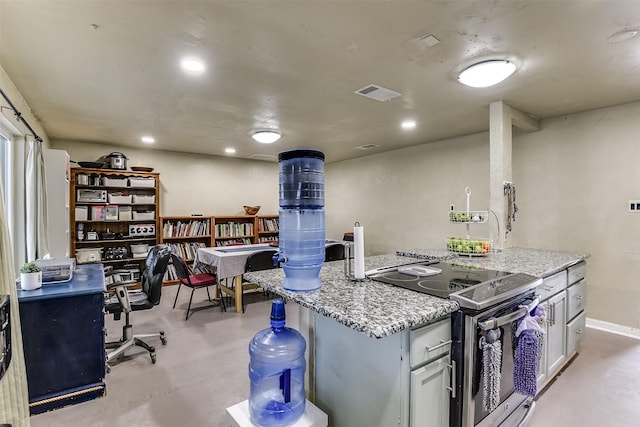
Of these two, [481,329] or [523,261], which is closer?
[481,329]

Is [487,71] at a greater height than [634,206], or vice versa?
[487,71]

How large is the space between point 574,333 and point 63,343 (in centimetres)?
383

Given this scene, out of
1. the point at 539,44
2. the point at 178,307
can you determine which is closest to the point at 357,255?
the point at 539,44

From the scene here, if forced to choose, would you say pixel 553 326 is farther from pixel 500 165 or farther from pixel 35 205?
pixel 35 205

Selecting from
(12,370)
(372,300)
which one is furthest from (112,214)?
(372,300)

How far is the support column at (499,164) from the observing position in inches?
122

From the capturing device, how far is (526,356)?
5.30 feet

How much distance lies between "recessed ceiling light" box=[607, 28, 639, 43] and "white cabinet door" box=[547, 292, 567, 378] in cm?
174

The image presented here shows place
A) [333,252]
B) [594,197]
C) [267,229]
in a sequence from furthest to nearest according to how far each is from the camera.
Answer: [267,229]
[333,252]
[594,197]

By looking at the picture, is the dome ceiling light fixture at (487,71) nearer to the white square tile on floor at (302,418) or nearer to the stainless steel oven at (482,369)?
the stainless steel oven at (482,369)

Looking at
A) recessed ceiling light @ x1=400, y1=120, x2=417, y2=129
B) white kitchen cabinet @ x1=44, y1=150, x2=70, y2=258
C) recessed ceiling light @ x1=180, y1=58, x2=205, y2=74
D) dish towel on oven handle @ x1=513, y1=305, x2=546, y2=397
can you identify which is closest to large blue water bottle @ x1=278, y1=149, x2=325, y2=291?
dish towel on oven handle @ x1=513, y1=305, x2=546, y2=397

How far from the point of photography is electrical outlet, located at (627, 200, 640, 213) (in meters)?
3.06

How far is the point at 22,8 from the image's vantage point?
163cm

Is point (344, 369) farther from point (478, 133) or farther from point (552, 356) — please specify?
point (478, 133)
